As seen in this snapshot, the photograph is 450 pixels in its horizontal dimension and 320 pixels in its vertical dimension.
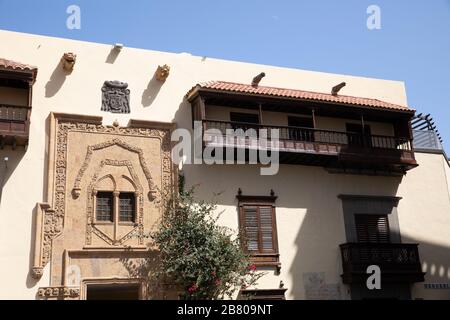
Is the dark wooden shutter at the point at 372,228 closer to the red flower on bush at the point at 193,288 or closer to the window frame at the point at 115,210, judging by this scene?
the red flower on bush at the point at 193,288

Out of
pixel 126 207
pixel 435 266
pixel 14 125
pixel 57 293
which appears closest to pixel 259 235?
pixel 126 207

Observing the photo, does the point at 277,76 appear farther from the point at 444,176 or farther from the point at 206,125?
the point at 444,176

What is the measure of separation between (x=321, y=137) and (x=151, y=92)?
19.2 ft

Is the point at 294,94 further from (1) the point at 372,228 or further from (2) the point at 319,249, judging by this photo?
(1) the point at 372,228

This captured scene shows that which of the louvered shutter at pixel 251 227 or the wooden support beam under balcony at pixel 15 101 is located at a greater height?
the wooden support beam under balcony at pixel 15 101

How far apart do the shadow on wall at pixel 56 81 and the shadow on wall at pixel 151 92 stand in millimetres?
2448

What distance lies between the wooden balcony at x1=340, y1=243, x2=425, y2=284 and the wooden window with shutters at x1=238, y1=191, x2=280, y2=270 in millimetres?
2373

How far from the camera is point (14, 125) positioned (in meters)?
16.0

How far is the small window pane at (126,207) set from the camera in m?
17.2

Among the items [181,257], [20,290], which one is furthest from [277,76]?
[20,290]

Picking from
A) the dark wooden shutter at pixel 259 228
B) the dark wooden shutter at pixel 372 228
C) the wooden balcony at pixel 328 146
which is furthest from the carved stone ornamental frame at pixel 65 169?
the dark wooden shutter at pixel 372 228

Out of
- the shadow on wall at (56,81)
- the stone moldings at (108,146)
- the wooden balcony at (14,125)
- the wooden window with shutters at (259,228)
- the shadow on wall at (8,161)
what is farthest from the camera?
the wooden window with shutters at (259,228)

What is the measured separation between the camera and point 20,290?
15398mm
